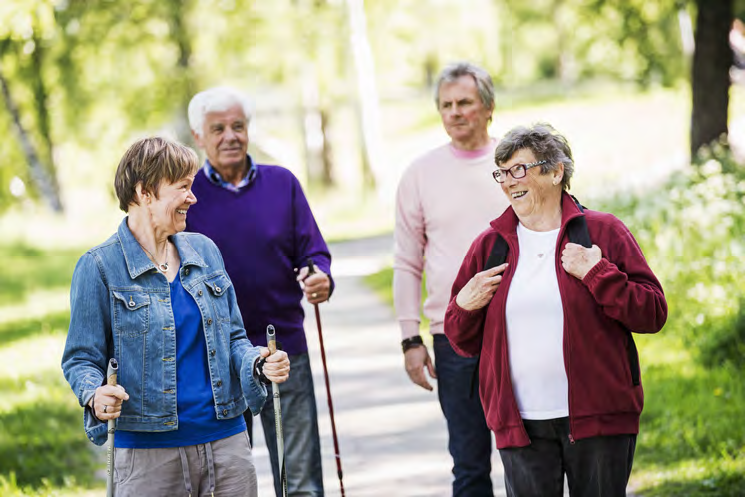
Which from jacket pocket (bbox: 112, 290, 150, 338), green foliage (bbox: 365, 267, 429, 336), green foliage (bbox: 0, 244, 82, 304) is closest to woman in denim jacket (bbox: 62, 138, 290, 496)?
jacket pocket (bbox: 112, 290, 150, 338)

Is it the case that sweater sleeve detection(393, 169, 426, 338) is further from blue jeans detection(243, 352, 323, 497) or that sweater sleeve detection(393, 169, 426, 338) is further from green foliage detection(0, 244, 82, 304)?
green foliage detection(0, 244, 82, 304)

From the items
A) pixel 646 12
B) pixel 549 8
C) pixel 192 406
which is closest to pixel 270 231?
pixel 192 406

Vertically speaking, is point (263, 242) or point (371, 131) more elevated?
point (371, 131)

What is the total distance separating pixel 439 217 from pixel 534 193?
1.22 meters

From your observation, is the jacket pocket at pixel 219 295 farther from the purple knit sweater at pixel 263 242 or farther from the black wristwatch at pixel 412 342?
the black wristwatch at pixel 412 342

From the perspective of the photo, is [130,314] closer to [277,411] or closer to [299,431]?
[277,411]

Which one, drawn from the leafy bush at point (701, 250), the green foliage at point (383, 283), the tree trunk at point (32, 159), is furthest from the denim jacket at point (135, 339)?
the tree trunk at point (32, 159)

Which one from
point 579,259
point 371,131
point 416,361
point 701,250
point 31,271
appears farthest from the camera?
point 371,131

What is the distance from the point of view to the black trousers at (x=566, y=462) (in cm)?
396

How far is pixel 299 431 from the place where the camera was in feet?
16.9

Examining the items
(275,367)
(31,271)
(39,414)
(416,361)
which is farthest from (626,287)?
(31,271)

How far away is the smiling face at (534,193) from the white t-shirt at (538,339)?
12cm

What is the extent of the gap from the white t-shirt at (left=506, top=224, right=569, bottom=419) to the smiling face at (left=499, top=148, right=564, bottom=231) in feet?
0.39

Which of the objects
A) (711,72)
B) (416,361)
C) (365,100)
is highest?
(365,100)
